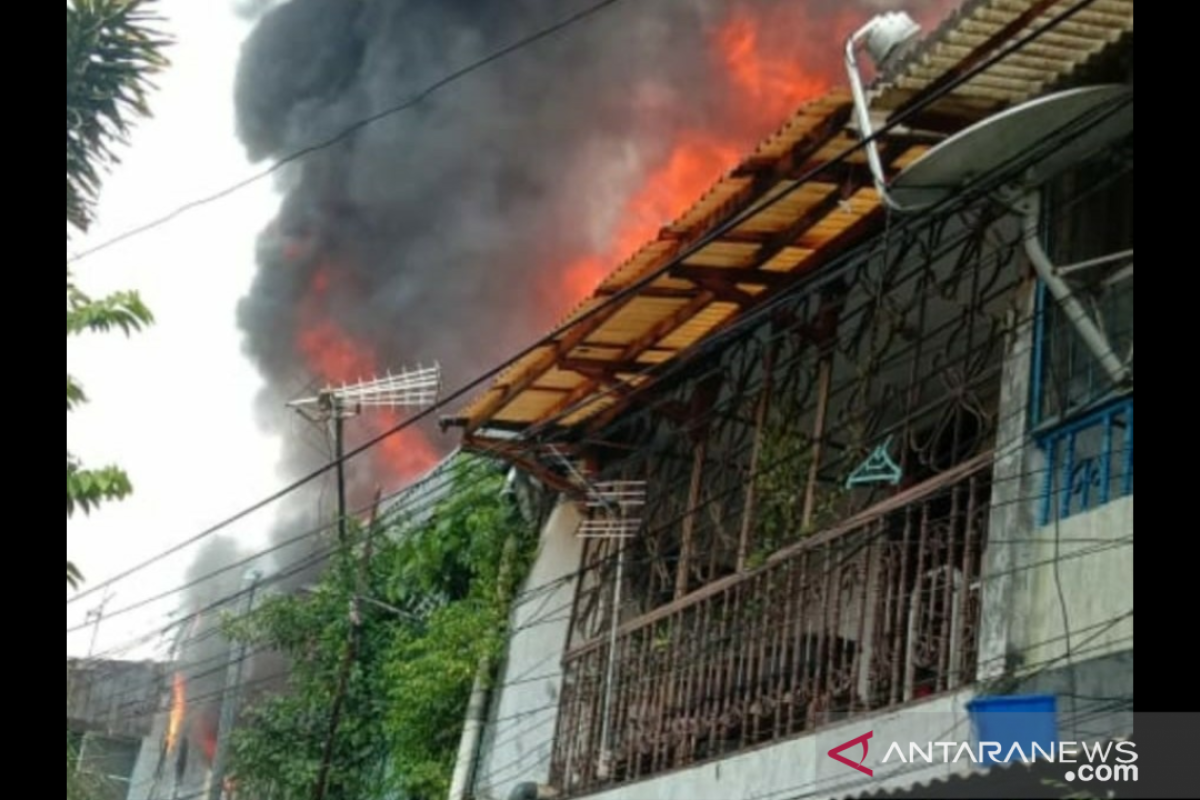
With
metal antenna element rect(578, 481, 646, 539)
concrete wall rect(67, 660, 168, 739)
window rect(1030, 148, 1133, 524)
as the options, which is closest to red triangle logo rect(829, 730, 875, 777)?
window rect(1030, 148, 1133, 524)

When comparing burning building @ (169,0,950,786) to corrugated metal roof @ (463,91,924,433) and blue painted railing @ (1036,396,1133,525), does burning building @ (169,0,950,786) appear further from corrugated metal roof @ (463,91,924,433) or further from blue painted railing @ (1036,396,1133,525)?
blue painted railing @ (1036,396,1133,525)

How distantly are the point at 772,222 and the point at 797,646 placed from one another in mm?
2857

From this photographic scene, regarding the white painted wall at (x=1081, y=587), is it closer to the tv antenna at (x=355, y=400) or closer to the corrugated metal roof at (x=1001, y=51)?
the corrugated metal roof at (x=1001, y=51)

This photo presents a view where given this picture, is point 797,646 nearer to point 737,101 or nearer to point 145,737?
point 737,101

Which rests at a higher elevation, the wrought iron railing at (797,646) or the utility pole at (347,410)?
the utility pole at (347,410)

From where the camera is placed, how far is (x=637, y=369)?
13.2 m

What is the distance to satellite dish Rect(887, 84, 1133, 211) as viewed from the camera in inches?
331

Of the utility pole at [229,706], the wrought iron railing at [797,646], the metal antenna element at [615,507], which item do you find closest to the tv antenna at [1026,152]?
the wrought iron railing at [797,646]

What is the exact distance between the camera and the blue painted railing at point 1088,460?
27.6 feet

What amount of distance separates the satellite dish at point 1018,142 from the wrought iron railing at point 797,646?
5.41 feet
